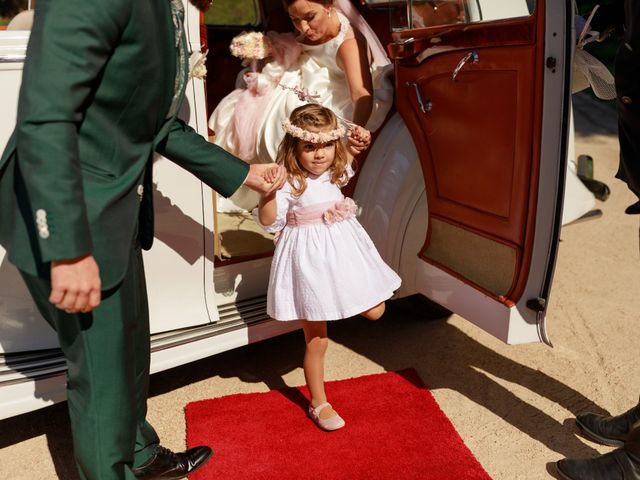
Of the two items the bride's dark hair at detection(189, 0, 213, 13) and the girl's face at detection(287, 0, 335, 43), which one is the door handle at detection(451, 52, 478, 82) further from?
the bride's dark hair at detection(189, 0, 213, 13)

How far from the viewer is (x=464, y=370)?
333cm

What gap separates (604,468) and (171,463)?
1.46m

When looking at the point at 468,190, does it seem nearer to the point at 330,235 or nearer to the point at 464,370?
the point at 330,235

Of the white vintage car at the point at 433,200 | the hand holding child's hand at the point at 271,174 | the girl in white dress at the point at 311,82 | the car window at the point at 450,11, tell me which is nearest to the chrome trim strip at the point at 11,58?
the white vintage car at the point at 433,200

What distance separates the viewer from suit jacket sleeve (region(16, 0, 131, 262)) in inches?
62.2

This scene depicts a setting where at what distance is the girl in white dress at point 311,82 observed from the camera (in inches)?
124

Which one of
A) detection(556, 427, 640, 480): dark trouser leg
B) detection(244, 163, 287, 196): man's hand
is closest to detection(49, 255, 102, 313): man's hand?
detection(244, 163, 287, 196): man's hand

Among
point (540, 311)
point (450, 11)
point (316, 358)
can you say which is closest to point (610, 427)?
point (540, 311)

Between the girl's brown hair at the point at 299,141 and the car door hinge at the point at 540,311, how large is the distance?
0.83m

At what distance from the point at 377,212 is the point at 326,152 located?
2.01 ft

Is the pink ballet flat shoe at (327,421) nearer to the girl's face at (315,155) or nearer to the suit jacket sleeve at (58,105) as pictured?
the girl's face at (315,155)

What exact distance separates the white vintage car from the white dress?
351mm

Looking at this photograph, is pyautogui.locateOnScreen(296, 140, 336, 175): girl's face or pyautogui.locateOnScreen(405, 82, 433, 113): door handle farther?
pyautogui.locateOnScreen(405, 82, 433, 113): door handle

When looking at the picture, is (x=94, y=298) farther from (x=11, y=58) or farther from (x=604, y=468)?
(x=604, y=468)
